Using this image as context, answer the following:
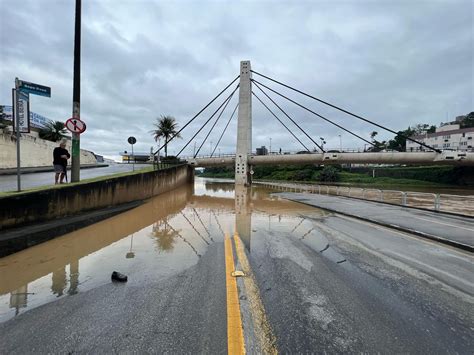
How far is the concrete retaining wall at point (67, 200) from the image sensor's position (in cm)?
599

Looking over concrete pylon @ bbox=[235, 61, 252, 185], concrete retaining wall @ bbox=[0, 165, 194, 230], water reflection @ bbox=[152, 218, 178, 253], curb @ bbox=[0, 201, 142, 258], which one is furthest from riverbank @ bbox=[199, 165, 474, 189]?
curb @ bbox=[0, 201, 142, 258]

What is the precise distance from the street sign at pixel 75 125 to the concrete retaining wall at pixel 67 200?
1.92 meters

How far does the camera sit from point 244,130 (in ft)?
137

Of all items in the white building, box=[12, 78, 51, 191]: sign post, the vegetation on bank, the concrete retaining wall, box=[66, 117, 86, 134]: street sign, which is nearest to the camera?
the concrete retaining wall

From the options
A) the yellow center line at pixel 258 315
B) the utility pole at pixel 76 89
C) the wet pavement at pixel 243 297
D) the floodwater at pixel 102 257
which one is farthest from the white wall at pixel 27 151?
the yellow center line at pixel 258 315

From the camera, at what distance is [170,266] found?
4.69 meters

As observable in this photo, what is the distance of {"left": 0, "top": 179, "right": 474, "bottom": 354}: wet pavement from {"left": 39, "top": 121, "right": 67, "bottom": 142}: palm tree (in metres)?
30.9

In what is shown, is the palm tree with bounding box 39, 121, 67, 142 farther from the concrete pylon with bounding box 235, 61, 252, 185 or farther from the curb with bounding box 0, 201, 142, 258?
the curb with bounding box 0, 201, 142, 258

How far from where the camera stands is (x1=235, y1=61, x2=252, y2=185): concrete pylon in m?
41.4

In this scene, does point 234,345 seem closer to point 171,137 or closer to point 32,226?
point 32,226

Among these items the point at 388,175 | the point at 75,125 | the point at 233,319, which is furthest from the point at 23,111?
the point at 388,175

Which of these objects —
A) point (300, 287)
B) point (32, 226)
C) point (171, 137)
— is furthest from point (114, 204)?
Result: point (171, 137)

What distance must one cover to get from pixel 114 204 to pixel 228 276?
878 cm

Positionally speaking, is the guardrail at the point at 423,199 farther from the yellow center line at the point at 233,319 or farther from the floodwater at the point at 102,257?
the yellow center line at the point at 233,319
